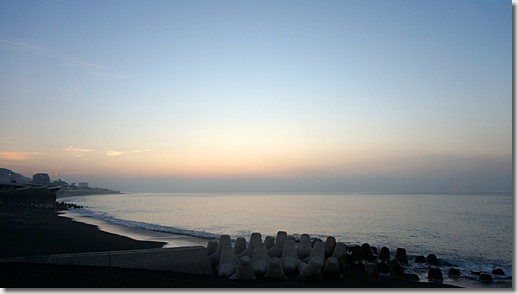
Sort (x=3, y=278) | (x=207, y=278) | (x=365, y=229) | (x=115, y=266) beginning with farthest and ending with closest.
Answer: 1. (x=365, y=229)
2. (x=207, y=278)
3. (x=115, y=266)
4. (x=3, y=278)

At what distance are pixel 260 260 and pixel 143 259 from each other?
3.54 metres

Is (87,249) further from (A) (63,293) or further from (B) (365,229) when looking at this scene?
(B) (365,229)

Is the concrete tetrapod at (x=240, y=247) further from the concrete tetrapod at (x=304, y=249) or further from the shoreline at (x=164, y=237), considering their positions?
the shoreline at (x=164, y=237)

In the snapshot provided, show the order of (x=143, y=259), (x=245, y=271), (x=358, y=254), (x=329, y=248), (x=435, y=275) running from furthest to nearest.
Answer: (x=329, y=248) < (x=358, y=254) < (x=435, y=275) < (x=245, y=271) < (x=143, y=259)

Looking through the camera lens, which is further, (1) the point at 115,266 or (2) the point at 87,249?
(2) the point at 87,249

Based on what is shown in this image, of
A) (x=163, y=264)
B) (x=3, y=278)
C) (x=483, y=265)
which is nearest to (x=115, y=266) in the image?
(x=163, y=264)

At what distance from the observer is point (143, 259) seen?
880cm

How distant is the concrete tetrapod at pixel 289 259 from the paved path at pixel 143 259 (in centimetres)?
253

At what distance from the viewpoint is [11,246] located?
37.3 ft

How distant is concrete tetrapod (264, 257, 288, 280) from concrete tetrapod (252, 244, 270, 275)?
27 centimetres

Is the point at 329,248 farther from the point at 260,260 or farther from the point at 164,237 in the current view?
the point at 164,237

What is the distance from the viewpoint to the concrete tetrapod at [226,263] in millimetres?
9922

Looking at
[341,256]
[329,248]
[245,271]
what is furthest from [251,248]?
[329,248]

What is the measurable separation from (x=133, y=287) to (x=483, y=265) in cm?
1530
